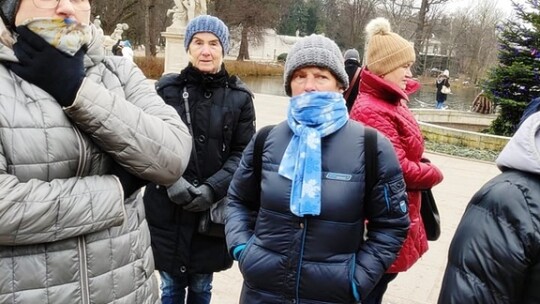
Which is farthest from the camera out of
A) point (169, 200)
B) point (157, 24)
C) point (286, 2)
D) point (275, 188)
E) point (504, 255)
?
point (286, 2)

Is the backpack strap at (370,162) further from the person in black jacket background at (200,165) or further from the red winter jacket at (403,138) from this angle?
the person in black jacket background at (200,165)

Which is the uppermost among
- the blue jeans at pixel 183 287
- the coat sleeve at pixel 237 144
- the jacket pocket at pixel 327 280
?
the coat sleeve at pixel 237 144

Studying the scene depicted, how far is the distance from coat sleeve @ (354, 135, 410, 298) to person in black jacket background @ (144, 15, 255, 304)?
1.01 meters

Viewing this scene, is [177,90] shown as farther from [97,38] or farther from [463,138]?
[463,138]

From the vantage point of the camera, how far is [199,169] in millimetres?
2912

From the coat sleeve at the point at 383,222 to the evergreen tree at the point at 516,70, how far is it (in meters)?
10.6

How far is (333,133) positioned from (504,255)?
35.4 inches

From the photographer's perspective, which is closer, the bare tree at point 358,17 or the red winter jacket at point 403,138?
the red winter jacket at point 403,138

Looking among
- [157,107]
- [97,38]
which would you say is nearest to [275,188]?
[157,107]

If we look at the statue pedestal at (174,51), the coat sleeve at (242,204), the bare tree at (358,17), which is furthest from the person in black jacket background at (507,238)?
the bare tree at (358,17)

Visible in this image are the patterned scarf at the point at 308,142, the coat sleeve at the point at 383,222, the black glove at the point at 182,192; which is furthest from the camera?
the black glove at the point at 182,192

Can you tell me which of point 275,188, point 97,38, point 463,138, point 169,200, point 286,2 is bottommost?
point 463,138

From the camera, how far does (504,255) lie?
1461 millimetres

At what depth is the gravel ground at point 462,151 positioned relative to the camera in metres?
10.1
